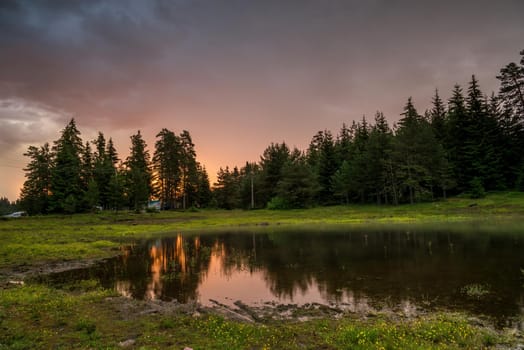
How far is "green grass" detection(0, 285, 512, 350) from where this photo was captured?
8.84 m

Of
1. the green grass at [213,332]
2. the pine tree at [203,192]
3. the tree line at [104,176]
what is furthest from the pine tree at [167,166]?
the green grass at [213,332]

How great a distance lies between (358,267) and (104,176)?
257 ft

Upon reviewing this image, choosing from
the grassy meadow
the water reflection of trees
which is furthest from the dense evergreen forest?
the grassy meadow

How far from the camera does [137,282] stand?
19.3m

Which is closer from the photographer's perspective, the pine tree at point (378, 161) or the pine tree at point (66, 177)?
the pine tree at point (66, 177)

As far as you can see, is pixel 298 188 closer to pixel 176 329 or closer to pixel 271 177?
pixel 271 177

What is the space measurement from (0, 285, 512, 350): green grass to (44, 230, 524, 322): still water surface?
2.72m

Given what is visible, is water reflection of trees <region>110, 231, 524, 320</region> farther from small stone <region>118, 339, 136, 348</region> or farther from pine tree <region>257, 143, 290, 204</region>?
pine tree <region>257, 143, 290, 204</region>

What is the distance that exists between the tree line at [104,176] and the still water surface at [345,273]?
52184 mm

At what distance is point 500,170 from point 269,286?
74309 mm

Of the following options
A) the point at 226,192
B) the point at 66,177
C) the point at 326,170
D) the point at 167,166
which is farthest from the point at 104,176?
the point at 326,170

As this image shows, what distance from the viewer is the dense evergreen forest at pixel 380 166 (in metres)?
71.0

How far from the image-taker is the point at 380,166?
7806 cm

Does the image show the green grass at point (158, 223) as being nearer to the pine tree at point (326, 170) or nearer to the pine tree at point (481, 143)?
the pine tree at point (481, 143)
